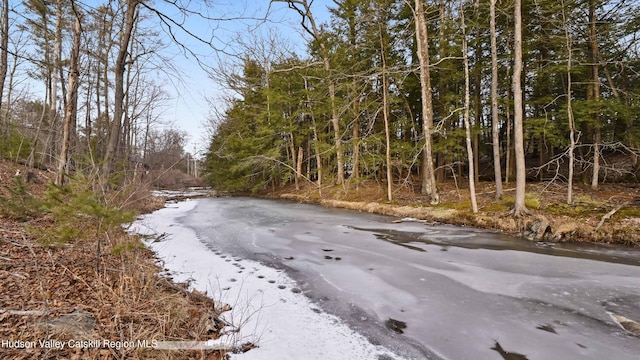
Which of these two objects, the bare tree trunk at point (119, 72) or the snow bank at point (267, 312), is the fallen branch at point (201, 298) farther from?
the bare tree trunk at point (119, 72)

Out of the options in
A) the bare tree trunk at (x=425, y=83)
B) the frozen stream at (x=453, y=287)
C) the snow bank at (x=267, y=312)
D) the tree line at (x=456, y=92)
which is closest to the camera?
the snow bank at (x=267, y=312)

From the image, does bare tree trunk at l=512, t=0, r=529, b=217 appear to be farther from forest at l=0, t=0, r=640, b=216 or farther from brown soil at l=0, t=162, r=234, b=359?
brown soil at l=0, t=162, r=234, b=359

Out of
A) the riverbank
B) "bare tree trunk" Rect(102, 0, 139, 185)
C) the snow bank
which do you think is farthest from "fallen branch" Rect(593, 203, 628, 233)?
"bare tree trunk" Rect(102, 0, 139, 185)

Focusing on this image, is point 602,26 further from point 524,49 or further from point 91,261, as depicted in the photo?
point 91,261

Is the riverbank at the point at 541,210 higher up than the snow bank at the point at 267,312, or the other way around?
the riverbank at the point at 541,210

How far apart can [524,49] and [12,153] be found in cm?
2716

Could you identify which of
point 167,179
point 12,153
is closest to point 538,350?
point 12,153

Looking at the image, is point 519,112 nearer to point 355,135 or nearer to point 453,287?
point 453,287

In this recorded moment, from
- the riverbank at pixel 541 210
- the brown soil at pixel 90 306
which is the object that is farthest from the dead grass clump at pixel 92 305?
the riverbank at pixel 541 210

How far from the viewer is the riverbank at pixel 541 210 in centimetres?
746

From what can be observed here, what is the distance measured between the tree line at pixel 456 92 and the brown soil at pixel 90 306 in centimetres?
482

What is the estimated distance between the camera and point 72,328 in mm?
2404

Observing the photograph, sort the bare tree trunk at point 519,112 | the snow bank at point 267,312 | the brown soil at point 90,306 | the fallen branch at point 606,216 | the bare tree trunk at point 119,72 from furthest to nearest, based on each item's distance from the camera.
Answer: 1. the bare tree trunk at point 519,112
2. the fallen branch at point 606,216
3. the bare tree trunk at point 119,72
4. the snow bank at point 267,312
5. the brown soil at point 90,306

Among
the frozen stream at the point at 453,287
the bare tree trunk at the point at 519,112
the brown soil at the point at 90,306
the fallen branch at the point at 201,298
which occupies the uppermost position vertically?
the bare tree trunk at the point at 519,112
